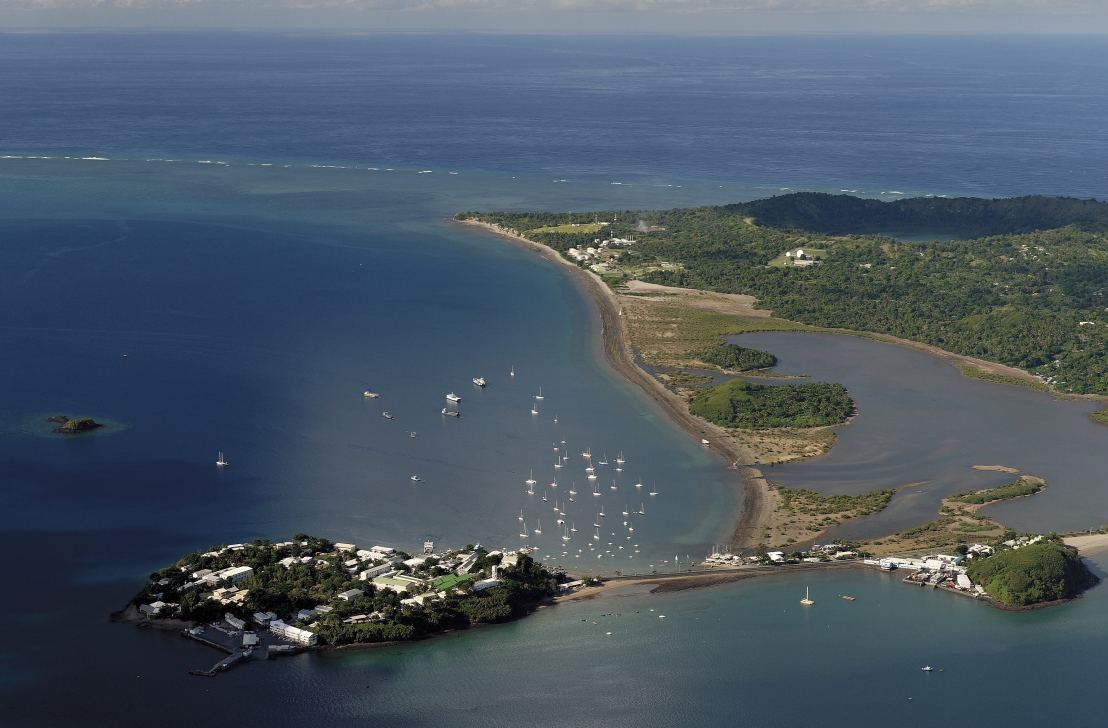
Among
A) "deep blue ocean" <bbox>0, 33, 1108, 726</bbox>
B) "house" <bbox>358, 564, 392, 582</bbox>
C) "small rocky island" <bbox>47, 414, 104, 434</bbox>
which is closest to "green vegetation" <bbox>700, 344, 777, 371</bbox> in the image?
"deep blue ocean" <bbox>0, 33, 1108, 726</bbox>

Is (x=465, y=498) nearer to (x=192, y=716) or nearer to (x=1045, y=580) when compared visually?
(x=192, y=716)

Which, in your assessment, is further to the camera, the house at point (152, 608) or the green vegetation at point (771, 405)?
the green vegetation at point (771, 405)

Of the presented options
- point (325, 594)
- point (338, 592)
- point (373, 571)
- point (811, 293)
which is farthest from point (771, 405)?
point (325, 594)

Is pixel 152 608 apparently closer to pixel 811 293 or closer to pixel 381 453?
pixel 381 453

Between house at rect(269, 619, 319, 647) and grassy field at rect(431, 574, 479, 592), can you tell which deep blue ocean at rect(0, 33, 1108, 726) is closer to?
house at rect(269, 619, 319, 647)

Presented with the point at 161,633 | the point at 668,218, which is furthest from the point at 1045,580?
the point at 668,218

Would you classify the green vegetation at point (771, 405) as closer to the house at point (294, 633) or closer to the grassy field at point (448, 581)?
the grassy field at point (448, 581)

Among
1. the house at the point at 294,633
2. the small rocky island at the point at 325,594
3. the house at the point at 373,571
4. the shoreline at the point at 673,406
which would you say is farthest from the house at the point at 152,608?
the shoreline at the point at 673,406

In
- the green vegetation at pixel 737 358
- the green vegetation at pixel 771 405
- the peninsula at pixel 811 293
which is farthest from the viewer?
the green vegetation at pixel 737 358
